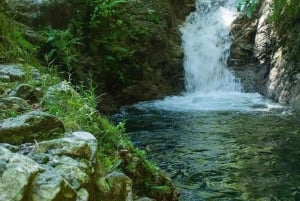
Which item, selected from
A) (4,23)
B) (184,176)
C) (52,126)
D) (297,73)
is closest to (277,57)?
Result: (297,73)

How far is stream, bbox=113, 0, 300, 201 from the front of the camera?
5266 millimetres

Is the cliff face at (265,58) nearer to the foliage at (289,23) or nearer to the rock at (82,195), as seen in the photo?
the foliage at (289,23)

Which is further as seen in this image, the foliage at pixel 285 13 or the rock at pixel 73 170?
the foliage at pixel 285 13

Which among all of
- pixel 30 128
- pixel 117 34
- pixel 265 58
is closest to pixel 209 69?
pixel 265 58

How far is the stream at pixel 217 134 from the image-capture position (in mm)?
5266

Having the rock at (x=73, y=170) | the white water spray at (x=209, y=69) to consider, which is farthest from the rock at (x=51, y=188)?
the white water spray at (x=209, y=69)

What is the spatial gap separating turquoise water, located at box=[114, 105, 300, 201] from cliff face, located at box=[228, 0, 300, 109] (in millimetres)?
1432

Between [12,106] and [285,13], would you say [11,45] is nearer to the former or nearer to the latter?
[12,106]

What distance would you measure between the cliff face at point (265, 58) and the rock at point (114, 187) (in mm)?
7617

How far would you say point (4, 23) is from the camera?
18.8 feet

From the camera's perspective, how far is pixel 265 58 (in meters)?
Result: 13.1

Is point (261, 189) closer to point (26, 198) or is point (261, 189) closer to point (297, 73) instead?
point (26, 198)

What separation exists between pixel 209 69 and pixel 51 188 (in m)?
11.7

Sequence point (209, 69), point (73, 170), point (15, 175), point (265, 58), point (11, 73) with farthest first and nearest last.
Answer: point (209, 69), point (265, 58), point (11, 73), point (73, 170), point (15, 175)
